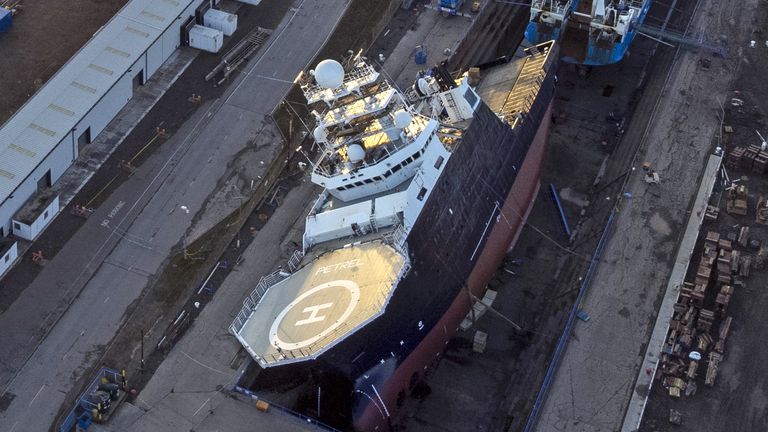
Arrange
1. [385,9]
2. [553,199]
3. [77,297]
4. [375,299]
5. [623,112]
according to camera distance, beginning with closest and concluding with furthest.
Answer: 1. [375,299]
2. [77,297]
3. [553,199]
4. [623,112]
5. [385,9]

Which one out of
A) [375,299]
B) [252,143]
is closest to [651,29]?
[252,143]

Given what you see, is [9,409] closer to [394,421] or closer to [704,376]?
[394,421]

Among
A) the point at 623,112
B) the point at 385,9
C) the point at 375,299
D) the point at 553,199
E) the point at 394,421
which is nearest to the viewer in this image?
the point at 375,299

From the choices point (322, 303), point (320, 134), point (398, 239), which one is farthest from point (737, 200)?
point (322, 303)

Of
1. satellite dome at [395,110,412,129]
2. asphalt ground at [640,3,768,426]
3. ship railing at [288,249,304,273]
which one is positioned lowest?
asphalt ground at [640,3,768,426]

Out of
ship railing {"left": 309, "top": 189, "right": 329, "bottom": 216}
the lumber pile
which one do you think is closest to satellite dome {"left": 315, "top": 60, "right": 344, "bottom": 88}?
ship railing {"left": 309, "top": 189, "right": 329, "bottom": 216}

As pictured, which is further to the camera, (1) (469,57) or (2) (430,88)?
(1) (469,57)

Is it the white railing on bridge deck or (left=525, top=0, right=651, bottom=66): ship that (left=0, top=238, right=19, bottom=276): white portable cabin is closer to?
the white railing on bridge deck
